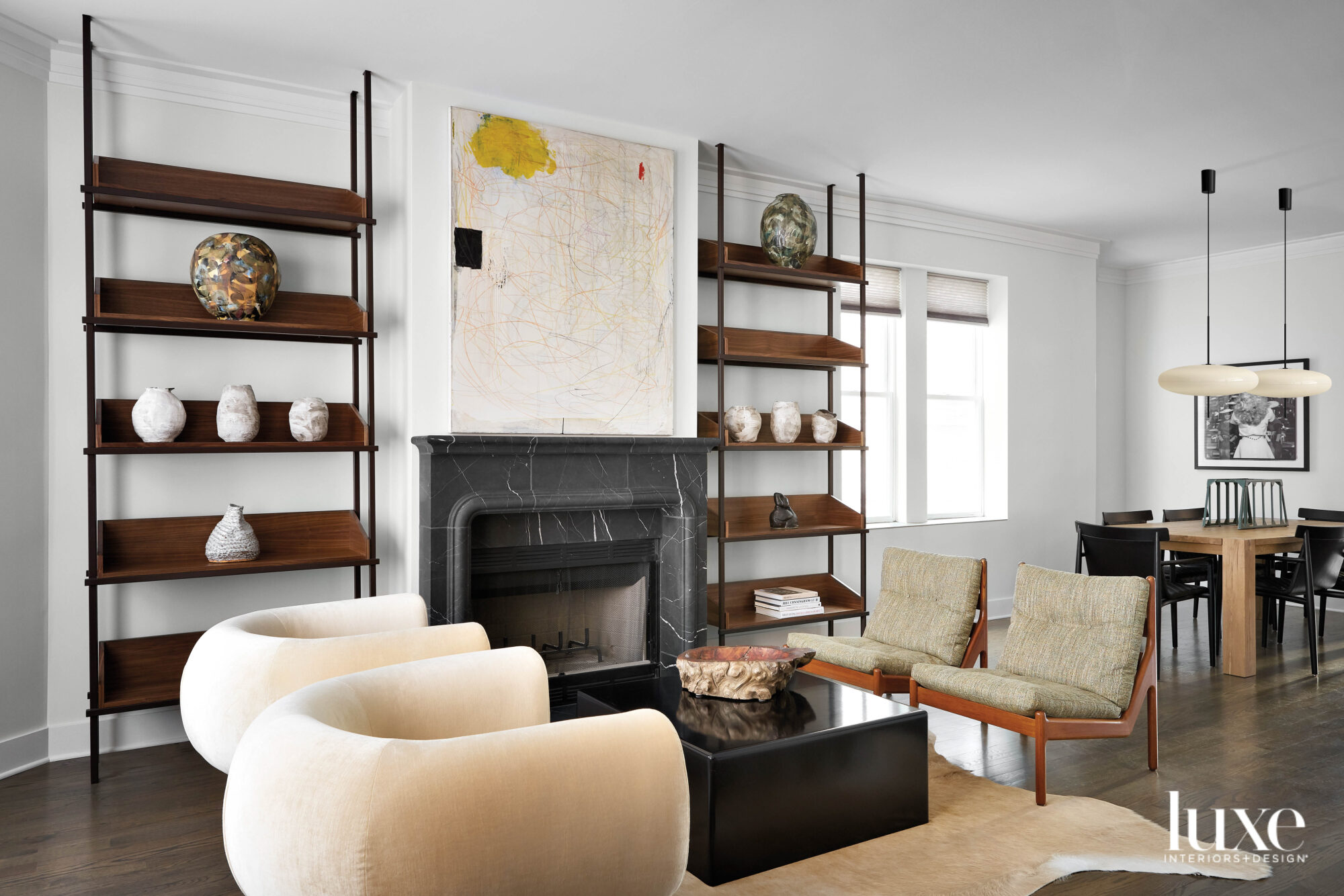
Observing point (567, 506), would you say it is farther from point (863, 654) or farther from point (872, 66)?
point (872, 66)

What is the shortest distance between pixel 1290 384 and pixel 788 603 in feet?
10.8

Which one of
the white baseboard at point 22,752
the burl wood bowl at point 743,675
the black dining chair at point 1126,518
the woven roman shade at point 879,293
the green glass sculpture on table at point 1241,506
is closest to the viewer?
the burl wood bowl at point 743,675

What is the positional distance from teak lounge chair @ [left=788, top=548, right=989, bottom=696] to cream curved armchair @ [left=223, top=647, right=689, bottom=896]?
225cm

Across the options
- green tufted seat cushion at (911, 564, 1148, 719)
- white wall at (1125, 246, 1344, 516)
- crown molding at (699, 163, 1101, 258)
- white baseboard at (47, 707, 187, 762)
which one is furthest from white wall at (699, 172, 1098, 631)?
white baseboard at (47, 707, 187, 762)

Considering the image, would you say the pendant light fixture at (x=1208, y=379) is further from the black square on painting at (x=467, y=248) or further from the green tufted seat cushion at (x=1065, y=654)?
the black square on painting at (x=467, y=248)

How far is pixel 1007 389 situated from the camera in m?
6.51

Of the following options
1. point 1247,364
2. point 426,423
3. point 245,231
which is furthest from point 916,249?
point 245,231

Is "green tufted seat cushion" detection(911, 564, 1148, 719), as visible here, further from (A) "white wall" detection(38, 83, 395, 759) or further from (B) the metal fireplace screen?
(A) "white wall" detection(38, 83, 395, 759)

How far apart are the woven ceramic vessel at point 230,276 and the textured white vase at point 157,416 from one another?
1.27 feet

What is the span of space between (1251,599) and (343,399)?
4883mm

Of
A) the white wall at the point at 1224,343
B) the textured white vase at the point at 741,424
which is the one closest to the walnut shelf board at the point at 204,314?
the textured white vase at the point at 741,424

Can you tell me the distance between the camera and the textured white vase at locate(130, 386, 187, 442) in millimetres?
3473

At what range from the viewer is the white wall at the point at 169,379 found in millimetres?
3586

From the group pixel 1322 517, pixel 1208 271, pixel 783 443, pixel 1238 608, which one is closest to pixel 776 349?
pixel 783 443
